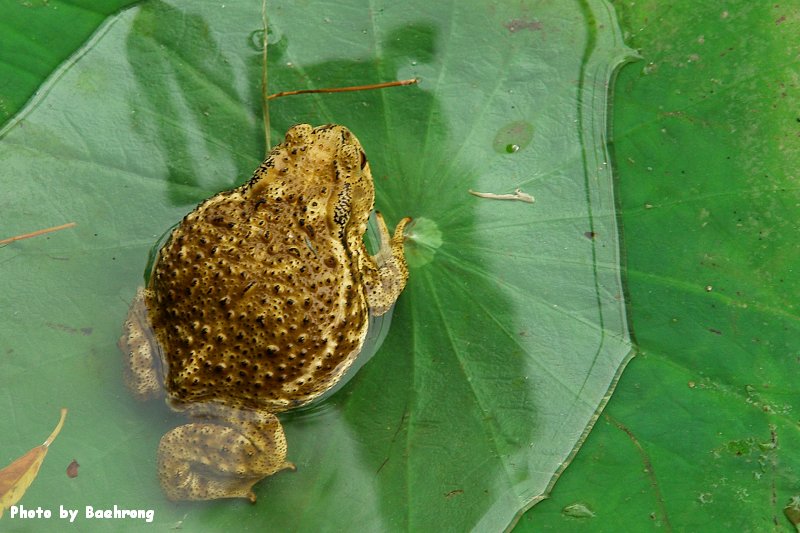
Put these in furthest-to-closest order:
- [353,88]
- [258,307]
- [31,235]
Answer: [353,88]
[31,235]
[258,307]

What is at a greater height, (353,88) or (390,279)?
(353,88)

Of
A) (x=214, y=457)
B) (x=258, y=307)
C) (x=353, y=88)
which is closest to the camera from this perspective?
(x=258, y=307)

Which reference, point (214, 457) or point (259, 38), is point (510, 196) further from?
point (214, 457)

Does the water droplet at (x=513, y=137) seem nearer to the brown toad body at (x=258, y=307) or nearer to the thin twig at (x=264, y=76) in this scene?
the brown toad body at (x=258, y=307)

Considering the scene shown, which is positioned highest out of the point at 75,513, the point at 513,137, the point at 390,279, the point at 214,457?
the point at 513,137

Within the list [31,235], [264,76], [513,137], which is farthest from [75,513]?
[513,137]

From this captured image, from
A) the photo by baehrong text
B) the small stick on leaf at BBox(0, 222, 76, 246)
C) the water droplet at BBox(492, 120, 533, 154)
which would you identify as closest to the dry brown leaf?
the photo by baehrong text

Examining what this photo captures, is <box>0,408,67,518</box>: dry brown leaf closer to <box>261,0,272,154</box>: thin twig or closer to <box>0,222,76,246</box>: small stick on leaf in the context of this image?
<box>0,222,76,246</box>: small stick on leaf
